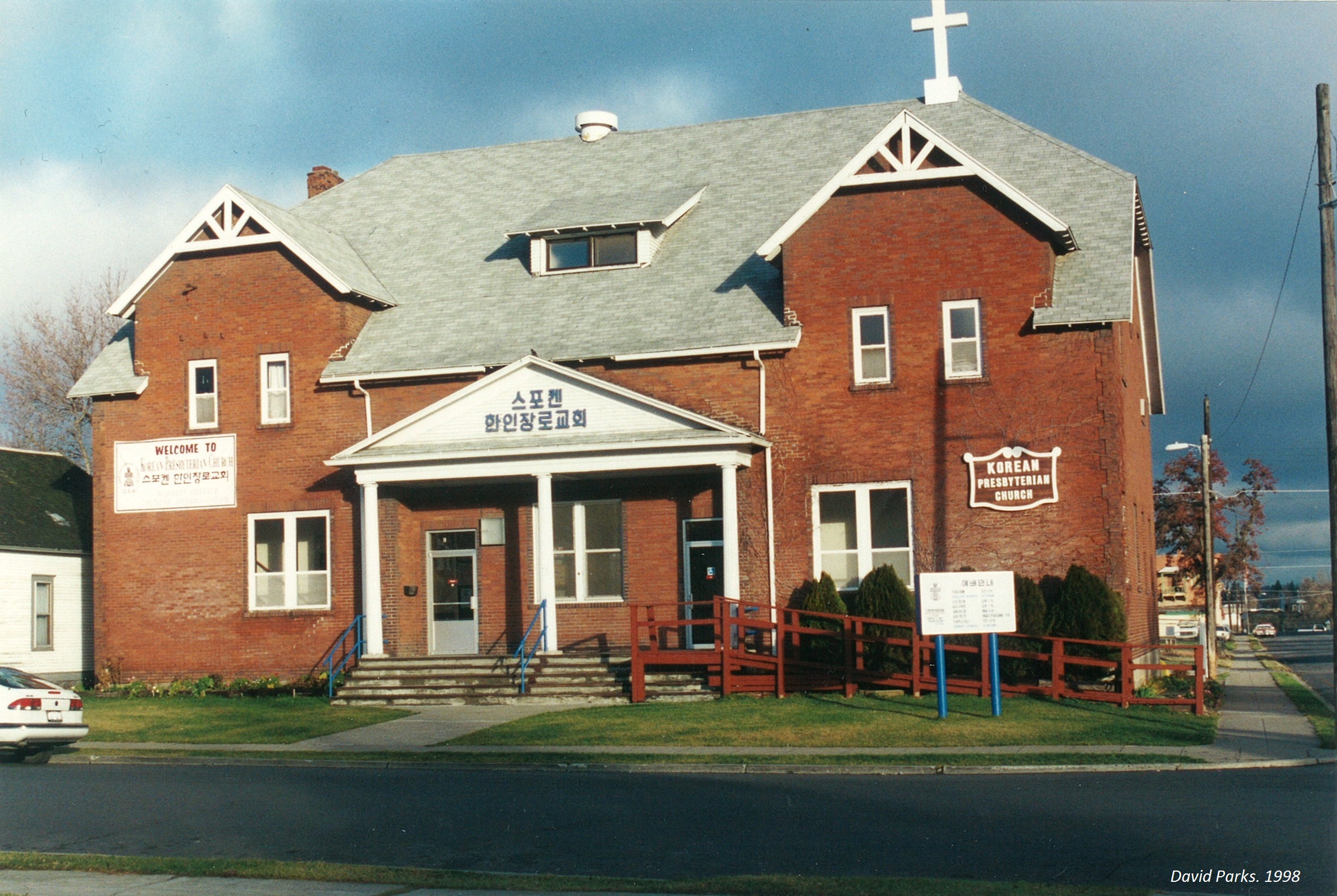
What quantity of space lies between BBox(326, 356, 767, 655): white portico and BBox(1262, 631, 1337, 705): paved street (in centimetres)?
1107

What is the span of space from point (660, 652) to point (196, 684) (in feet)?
33.9

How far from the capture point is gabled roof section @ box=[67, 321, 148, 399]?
95.6 ft

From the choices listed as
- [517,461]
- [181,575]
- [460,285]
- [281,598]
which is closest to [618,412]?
[517,461]

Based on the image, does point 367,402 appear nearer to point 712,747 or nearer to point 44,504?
point 44,504

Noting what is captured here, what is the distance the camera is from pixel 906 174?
2502cm

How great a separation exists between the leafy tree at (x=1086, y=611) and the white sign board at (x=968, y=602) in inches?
109

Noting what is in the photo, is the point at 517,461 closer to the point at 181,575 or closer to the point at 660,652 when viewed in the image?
the point at 660,652

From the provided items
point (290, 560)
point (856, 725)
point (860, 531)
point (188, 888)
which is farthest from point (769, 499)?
point (188, 888)

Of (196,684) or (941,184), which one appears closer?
(941,184)

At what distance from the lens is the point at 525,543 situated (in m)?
27.2

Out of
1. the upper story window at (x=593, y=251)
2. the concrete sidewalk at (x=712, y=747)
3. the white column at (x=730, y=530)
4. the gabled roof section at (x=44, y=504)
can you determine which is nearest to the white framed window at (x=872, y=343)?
the white column at (x=730, y=530)

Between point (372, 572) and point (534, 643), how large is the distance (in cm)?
336

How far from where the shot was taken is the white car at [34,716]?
62.5 feet

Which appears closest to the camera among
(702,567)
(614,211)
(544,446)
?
(544,446)
